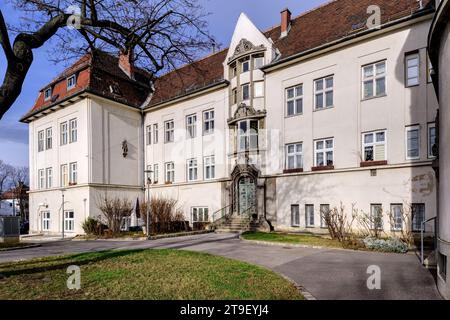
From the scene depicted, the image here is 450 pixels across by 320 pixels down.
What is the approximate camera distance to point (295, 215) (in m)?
21.2

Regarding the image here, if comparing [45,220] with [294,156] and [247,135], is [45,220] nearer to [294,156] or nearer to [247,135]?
[247,135]

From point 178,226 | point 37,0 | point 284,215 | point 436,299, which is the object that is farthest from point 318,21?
point 436,299

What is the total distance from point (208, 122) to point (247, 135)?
4589 millimetres

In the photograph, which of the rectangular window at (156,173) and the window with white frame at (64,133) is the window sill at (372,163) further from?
the window with white frame at (64,133)

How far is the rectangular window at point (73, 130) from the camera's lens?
91.5 feet

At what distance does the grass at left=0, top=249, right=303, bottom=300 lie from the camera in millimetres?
6719

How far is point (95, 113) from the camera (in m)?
26.9

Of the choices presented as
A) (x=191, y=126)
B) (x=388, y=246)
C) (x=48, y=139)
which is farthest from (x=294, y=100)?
(x=48, y=139)

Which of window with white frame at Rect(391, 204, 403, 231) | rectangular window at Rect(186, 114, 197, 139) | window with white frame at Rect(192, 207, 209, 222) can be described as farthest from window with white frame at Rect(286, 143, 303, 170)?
rectangular window at Rect(186, 114, 197, 139)

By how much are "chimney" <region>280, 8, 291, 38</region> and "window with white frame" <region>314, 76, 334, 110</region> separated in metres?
6.14

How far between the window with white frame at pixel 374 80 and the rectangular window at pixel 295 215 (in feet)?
24.9

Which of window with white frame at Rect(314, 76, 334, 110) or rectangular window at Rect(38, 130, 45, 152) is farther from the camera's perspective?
rectangular window at Rect(38, 130, 45, 152)

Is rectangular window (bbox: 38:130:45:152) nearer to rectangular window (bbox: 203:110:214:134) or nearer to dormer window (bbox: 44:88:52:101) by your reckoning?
dormer window (bbox: 44:88:52:101)

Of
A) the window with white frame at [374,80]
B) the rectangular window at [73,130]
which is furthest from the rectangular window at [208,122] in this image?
the window with white frame at [374,80]
